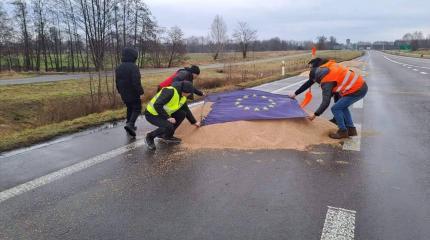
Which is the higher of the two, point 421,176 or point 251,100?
point 251,100

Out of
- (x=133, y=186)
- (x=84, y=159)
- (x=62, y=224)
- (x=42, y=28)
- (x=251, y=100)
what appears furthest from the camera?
(x=42, y=28)

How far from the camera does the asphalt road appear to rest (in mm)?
3440

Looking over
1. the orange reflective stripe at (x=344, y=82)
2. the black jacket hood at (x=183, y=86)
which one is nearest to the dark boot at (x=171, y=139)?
the black jacket hood at (x=183, y=86)

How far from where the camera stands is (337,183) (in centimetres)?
462

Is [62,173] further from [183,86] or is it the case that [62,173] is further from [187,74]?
[187,74]

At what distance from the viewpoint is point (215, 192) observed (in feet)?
14.2

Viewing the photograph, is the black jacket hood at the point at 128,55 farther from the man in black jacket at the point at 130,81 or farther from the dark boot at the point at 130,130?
the dark boot at the point at 130,130

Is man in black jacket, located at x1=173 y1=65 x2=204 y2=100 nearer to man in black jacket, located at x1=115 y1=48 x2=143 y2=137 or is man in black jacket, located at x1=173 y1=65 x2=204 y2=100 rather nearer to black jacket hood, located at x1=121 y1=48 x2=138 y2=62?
man in black jacket, located at x1=115 y1=48 x2=143 y2=137

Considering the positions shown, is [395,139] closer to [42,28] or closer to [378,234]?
[378,234]

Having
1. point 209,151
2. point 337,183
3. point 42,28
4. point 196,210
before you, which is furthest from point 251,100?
point 42,28

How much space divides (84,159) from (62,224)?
231 cm

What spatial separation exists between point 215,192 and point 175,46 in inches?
2067

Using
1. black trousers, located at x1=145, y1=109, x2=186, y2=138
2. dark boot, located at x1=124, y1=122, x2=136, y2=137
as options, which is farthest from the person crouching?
dark boot, located at x1=124, y1=122, x2=136, y2=137

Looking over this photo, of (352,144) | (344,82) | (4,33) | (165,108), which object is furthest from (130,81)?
(4,33)
